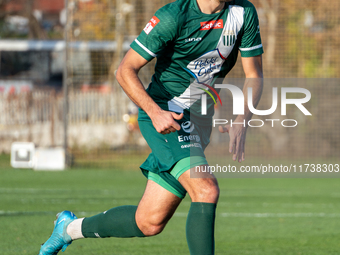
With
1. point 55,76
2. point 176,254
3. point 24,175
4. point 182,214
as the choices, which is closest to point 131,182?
point 24,175

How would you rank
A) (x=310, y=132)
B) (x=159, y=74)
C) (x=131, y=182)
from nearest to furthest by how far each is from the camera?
(x=159, y=74), (x=131, y=182), (x=310, y=132)

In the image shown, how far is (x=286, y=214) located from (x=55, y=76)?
15876 millimetres

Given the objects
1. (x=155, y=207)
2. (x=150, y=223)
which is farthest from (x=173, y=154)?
(x=150, y=223)

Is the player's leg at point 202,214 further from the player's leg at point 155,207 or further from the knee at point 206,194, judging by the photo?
the player's leg at point 155,207

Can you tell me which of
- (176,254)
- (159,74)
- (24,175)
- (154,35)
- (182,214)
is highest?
(154,35)

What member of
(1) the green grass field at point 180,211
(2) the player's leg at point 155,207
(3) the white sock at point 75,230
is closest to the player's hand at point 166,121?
(2) the player's leg at point 155,207

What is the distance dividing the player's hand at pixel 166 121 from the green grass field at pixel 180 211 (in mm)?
1898

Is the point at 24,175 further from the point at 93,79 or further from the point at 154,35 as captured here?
the point at 154,35

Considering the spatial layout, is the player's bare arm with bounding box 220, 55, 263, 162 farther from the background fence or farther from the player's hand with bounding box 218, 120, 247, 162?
the background fence

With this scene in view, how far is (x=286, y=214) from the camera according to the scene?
759 cm

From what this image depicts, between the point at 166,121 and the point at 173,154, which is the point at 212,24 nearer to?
the point at 166,121

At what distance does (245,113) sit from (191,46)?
2.00 feet

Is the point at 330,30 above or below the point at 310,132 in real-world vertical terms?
above

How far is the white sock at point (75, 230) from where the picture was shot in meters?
4.35
